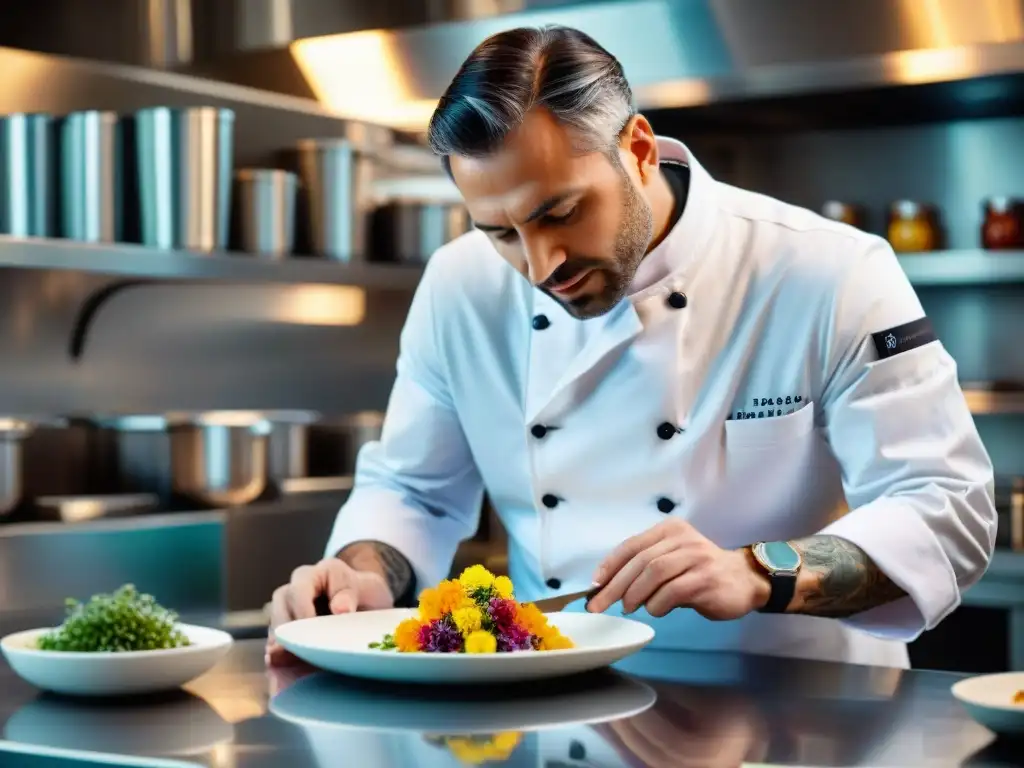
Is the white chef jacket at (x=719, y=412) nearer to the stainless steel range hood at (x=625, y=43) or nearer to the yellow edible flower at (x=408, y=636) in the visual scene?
the yellow edible flower at (x=408, y=636)

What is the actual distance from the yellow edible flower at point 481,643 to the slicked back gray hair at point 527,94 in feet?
1.90

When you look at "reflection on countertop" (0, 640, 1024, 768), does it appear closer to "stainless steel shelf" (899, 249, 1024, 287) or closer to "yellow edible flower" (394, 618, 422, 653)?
"yellow edible flower" (394, 618, 422, 653)

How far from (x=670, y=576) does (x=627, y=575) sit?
0.04m

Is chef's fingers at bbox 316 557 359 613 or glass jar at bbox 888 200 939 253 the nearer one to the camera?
chef's fingers at bbox 316 557 359 613

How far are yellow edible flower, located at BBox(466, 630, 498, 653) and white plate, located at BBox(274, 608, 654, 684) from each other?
1.2 inches

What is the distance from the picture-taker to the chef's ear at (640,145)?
71.6 inches

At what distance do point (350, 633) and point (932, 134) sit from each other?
2721 millimetres

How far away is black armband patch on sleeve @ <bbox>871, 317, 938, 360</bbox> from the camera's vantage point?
185cm

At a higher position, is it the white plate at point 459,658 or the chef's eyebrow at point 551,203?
the chef's eyebrow at point 551,203

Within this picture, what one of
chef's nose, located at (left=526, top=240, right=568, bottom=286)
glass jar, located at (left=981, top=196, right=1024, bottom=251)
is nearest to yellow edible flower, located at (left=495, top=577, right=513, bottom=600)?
chef's nose, located at (left=526, top=240, right=568, bottom=286)

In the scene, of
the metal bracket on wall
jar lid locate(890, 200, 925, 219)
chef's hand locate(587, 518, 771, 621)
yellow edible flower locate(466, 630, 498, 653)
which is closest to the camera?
yellow edible flower locate(466, 630, 498, 653)

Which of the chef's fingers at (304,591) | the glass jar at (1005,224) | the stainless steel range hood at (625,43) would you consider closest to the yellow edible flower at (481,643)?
the chef's fingers at (304,591)

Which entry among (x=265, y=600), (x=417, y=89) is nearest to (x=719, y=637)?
(x=265, y=600)

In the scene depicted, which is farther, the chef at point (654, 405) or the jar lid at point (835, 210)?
the jar lid at point (835, 210)
